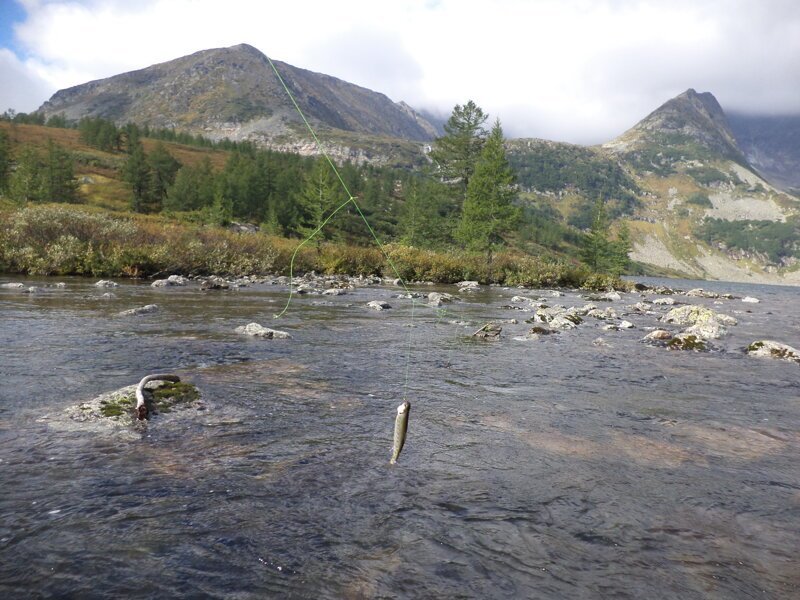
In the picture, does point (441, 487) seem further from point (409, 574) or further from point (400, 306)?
point (400, 306)

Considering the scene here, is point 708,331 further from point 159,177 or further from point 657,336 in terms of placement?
point 159,177

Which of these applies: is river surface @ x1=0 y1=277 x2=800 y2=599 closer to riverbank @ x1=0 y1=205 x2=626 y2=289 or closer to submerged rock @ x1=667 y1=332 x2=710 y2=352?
submerged rock @ x1=667 y1=332 x2=710 y2=352

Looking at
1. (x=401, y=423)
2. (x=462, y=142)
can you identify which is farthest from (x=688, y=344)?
(x=462, y=142)

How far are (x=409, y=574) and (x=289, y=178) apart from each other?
93.2m

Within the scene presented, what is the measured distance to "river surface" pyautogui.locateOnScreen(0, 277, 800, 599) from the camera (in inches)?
119

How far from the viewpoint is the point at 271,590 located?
280cm

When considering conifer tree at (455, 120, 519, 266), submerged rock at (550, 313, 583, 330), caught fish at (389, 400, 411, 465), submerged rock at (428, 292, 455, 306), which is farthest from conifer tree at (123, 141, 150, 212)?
caught fish at (389, 400, 411, 465)

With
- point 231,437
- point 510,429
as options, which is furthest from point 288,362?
point 510,429

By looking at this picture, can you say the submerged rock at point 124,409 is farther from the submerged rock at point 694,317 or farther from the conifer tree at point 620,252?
the conifer tree at point 620,252

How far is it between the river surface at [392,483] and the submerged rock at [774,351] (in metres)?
2.87

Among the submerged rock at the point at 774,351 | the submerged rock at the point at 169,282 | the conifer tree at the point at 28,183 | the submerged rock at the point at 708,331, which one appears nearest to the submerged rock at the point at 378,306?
the submerged rock at the point at 708,331

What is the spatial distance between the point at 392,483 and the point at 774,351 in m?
11.7

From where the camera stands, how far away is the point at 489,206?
45.8 m

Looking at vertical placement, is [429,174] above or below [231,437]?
above
